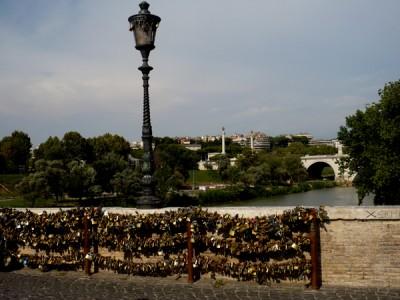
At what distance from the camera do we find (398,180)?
79.6 ft

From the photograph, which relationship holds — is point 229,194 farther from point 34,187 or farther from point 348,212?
point 348,212

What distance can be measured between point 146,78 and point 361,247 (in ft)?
17.3

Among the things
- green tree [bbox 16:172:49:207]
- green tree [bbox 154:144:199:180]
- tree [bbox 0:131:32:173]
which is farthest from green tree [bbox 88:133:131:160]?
green tree [bbox 16:172:49:207]

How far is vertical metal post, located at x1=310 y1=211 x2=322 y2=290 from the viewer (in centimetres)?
721

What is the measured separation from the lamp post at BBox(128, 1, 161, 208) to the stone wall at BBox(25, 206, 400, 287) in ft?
11.4

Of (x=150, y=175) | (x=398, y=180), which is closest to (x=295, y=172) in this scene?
(x=398, y=180)

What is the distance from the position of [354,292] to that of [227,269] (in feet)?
7.06

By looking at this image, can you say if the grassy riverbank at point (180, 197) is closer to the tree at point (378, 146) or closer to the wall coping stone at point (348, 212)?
the tree at point (378, 146)

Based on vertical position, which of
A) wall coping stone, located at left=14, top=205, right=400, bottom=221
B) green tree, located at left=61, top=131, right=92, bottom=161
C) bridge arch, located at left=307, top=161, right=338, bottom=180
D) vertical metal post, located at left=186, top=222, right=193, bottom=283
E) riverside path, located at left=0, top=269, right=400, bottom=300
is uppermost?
green tree, located at left=61, top=131, right=92, bottom=161

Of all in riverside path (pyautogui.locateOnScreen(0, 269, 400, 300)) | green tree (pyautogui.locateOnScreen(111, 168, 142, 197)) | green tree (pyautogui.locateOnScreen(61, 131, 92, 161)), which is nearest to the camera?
riverside path (pyautogui.locateOnScreen(0, 269, 400, 300))

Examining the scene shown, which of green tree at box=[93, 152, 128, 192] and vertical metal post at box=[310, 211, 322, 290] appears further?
green tree at box=[93, 152, 128, 192]

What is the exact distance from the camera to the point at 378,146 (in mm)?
25688

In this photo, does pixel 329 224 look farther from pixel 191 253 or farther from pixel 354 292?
pixel 191 253

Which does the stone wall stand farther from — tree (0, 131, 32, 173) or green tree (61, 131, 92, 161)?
tree (0, 131, 32, 173)
